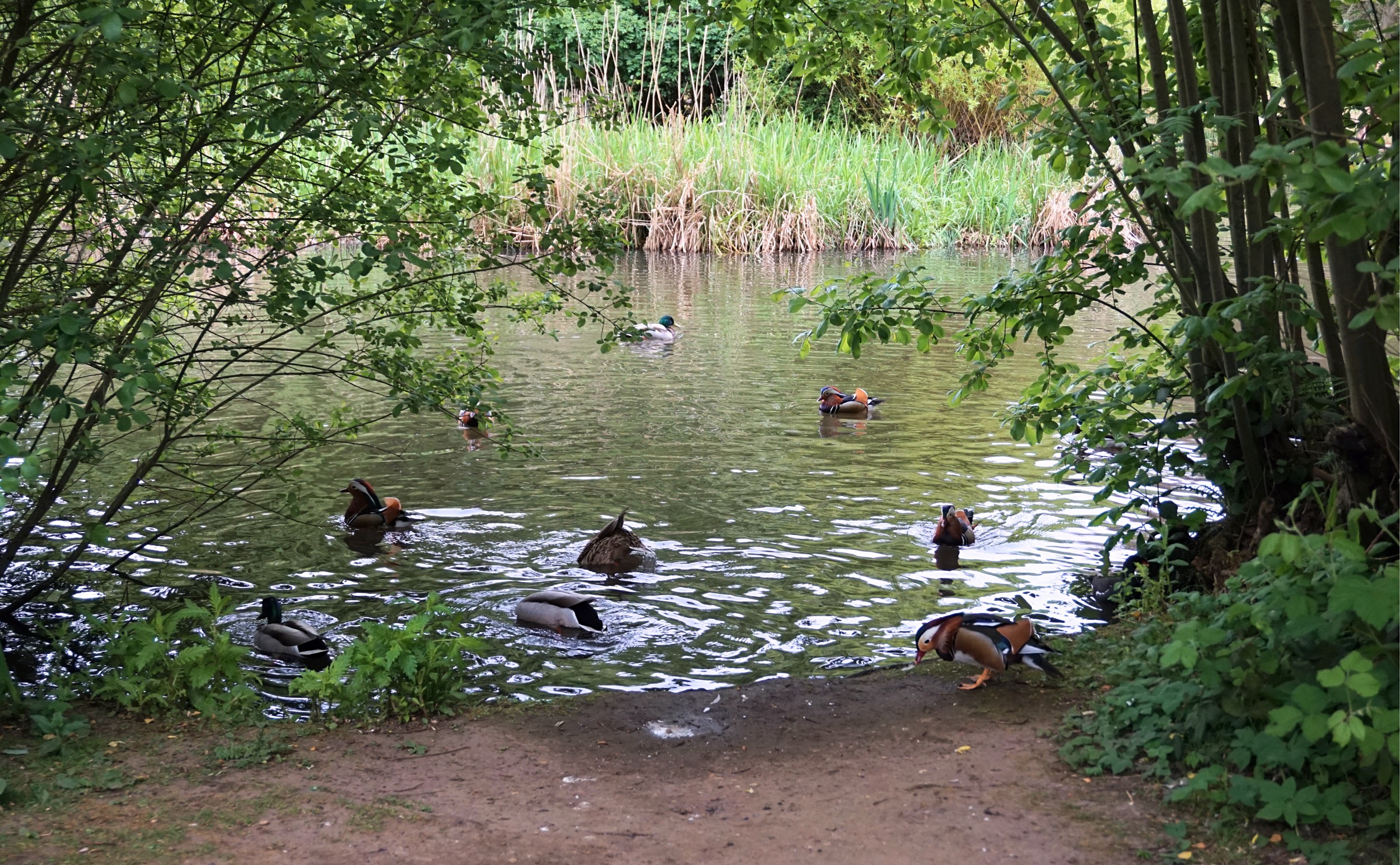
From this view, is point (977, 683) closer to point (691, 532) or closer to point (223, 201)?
point (691, 532)

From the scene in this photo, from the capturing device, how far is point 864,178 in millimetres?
28672

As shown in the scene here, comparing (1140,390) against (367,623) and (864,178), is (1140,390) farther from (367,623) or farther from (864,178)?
(864,178)

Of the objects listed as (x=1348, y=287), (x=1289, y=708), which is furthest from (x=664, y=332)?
(x=1289, y=708)

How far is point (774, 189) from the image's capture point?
89.2ft

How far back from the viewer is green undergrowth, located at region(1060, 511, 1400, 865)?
3709 mm

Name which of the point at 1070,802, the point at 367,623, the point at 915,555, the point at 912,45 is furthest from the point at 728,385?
the point at 1070,802

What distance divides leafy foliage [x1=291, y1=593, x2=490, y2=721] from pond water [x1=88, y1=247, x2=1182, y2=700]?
52cm

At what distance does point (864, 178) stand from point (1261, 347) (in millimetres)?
23802

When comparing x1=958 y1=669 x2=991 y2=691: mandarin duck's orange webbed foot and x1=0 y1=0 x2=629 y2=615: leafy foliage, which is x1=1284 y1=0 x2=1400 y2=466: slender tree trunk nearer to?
x1=958 y1=669 x2=991 y2=691: mandarin duck's orange webbed foot

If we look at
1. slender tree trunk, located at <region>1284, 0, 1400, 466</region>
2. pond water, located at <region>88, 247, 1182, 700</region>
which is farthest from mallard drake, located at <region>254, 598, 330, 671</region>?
slender tree trunk, located at <region>1284, 0, 1400, 466</region>

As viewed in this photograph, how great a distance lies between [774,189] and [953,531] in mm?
19845

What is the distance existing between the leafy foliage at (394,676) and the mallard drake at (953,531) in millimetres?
3692

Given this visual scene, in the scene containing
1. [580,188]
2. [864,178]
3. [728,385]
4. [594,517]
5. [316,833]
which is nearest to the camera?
[316,833]

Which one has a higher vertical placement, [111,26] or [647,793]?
[111,26]
